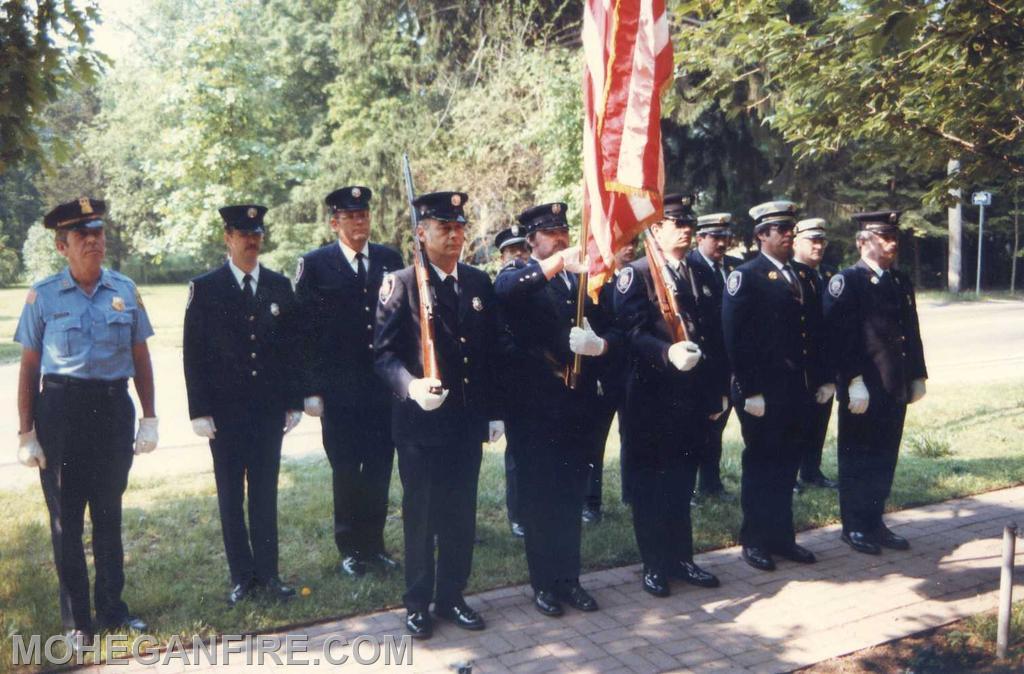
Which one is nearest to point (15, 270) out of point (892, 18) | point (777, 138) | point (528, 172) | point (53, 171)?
point (528, 172)

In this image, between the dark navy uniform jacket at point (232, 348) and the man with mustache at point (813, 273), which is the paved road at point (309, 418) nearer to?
the dark navy uniform jacket at point (232, 348)

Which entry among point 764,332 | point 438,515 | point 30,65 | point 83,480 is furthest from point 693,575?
point 30,65

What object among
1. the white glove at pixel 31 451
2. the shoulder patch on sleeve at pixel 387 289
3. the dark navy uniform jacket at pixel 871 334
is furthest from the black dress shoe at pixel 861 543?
the white glove at pixel 31 451

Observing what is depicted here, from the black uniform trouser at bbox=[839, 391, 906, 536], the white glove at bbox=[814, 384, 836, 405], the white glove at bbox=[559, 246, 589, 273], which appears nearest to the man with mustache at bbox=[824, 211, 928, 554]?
the black uniform trouser at bbox=[839, 391, 906, 536]

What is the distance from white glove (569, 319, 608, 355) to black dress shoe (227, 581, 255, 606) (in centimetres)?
234

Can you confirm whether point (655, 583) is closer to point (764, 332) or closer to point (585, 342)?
point (585, 342)

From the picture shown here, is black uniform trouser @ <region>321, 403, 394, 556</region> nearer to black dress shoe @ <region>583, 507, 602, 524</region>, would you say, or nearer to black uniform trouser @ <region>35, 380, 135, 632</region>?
black uniform trouser @ <region>35, 380, 135, 632</region>

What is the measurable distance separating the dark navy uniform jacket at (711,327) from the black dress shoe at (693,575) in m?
1.11

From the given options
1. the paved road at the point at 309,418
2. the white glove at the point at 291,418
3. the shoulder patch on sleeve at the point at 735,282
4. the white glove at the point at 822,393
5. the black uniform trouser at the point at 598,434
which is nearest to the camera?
the black uniform trouser at the point at 598,434

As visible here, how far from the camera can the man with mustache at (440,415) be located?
15.9 ft

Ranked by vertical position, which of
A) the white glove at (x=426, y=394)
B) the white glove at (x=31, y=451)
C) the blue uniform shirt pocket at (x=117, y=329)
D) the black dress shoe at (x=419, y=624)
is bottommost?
the black dress shoe at (x=419, y=624)

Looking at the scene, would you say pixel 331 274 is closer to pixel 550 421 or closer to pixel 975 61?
pixel 550 421

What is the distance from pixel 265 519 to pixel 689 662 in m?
2.52

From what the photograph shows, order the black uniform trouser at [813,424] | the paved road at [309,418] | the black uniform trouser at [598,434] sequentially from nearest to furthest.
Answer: the black uniform trouser at [598,434]
the black uniform trouser at [813,424]
the paved road at [309,418]
